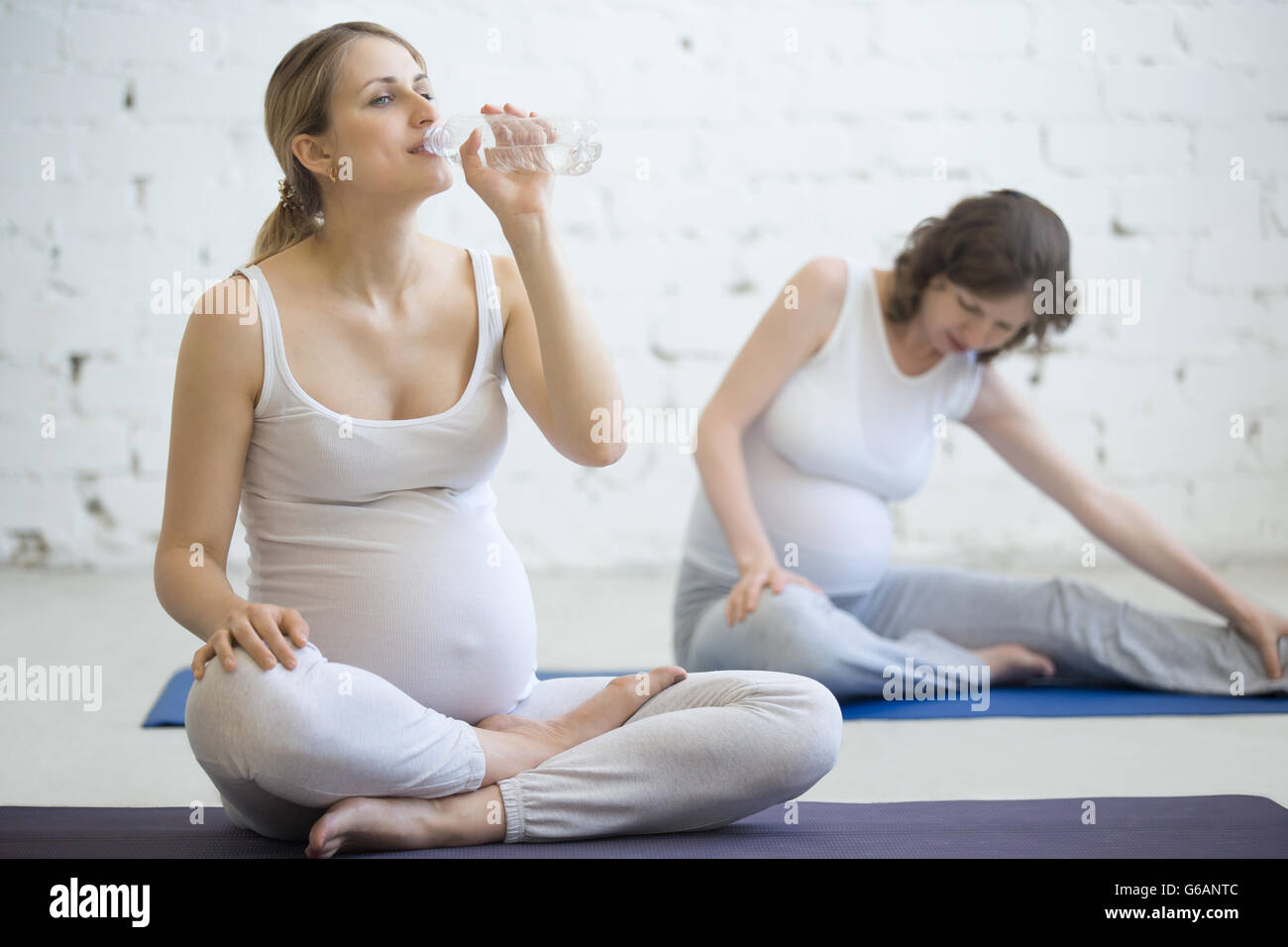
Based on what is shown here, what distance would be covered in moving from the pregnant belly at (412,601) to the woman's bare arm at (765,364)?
659mm

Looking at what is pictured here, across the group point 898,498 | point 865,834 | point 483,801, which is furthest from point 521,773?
point 898,498

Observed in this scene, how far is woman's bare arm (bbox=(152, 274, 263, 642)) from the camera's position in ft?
3.78

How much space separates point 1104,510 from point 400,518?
3.92 ft

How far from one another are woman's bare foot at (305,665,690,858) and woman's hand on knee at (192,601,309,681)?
0.47ft

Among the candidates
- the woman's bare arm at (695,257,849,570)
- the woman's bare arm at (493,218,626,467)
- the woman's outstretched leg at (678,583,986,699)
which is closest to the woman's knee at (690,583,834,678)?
the woman's outstretched leg at (678,583,986,699)

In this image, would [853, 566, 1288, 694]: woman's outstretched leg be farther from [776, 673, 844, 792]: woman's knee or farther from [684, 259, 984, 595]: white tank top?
[776, 673, 844, 792]: woman's knee

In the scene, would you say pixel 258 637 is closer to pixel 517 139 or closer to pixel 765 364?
pixel 517 139

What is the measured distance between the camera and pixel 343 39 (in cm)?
122
